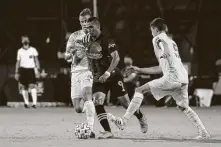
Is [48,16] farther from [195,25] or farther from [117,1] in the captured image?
[195,25]

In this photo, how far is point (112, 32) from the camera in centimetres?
2328

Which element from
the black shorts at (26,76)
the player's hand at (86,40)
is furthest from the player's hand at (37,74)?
the player's hand at (86,40)

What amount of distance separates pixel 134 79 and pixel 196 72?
2.14 m

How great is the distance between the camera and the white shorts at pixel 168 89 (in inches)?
447

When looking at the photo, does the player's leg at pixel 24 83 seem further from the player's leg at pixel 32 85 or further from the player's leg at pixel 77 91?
the player's leg at pixel 77 91

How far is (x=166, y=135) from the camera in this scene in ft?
40.5

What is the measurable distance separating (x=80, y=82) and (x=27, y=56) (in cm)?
→ 1008

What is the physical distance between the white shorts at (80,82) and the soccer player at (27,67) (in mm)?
9742

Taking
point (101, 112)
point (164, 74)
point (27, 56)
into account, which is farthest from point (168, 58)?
point (27, 56)

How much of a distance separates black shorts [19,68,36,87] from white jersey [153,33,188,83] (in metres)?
10.8

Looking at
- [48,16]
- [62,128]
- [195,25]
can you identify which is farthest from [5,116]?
[195,25]

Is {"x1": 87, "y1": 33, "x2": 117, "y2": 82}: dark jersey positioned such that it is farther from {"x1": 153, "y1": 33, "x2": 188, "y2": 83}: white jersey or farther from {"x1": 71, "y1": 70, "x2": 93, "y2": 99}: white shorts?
{"x1": 153, "y1": 33, "x2": 188, "y2": 83}: white jersey

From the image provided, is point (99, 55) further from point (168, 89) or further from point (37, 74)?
point (37, 74)

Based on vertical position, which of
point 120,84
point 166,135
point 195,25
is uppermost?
point 195,25
